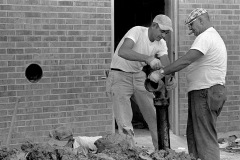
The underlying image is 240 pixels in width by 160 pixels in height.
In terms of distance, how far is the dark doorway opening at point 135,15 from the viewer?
943cm

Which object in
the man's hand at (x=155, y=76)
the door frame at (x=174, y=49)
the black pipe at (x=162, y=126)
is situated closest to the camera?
the black pipe at (x=162, y=126)

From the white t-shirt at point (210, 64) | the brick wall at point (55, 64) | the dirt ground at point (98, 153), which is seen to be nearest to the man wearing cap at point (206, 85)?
the white t-shirt at point (210, 64)

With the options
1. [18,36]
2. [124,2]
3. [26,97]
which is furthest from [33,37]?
[124,2]

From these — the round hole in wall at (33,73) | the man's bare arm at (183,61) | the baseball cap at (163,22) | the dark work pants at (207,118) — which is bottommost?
the dark work pants at (207,118)

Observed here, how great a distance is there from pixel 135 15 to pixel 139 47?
3.87 meters

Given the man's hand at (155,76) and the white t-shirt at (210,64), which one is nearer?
the man's hand at (155,76)

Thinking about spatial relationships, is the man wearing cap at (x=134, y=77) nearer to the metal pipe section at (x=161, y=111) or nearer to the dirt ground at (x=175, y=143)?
the metal pipe section at (x=161, y=111)

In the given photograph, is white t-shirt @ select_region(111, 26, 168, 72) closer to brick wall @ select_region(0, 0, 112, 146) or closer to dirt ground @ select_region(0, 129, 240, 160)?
brick wall @ select_region(0, 0, 112, 146)

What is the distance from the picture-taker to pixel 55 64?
753 centimetres

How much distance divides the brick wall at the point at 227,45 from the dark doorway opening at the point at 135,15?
3.03 ft

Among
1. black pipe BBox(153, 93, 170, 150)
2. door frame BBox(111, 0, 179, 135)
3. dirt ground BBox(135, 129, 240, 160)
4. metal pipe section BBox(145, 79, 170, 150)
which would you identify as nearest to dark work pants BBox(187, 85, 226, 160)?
metal pipe section BBox(145, 79, 170, 150)

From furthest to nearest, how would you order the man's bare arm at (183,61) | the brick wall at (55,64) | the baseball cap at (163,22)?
the brick wall at (55,64) → the baseball cap at (163,22) → the man's bare arm at (183,61)

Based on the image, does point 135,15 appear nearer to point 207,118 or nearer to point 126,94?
point 126,94

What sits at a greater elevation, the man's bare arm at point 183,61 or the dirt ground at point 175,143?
the man's bare arm at point 183,61
